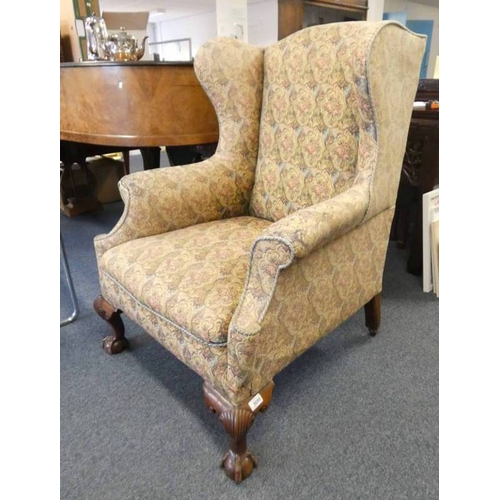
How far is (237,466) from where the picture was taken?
3.31 feet

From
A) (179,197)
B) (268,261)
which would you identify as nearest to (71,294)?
(179,197)

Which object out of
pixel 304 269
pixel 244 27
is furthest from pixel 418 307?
pixel 244 27

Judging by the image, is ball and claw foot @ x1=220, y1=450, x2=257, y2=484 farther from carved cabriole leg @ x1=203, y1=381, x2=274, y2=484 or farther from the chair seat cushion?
the chair seat cushion

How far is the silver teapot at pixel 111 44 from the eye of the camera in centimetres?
187

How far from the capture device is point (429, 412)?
1197mm

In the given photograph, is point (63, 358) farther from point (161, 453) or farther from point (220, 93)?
point (220, 93)

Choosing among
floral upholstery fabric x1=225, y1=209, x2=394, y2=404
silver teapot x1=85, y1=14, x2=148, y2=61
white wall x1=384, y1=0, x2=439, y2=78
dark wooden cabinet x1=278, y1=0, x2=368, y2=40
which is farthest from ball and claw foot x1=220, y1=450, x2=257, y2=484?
white wall x1=384, y1=0, x2=439, y2=78

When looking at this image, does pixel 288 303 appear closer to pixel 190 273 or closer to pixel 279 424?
pixel 190 273

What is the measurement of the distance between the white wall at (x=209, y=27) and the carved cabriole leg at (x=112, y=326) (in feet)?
11.6

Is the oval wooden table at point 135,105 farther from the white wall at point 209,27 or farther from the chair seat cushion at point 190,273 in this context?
the white wall at point 209,27

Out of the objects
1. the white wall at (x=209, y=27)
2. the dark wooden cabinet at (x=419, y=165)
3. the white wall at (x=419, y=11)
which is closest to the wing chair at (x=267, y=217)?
the dark wooden cabinet at (x=419, y=165)

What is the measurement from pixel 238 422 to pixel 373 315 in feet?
2.49

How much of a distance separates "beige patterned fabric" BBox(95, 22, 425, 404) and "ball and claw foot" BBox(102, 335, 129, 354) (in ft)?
0.79

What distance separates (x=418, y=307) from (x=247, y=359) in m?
1.10
